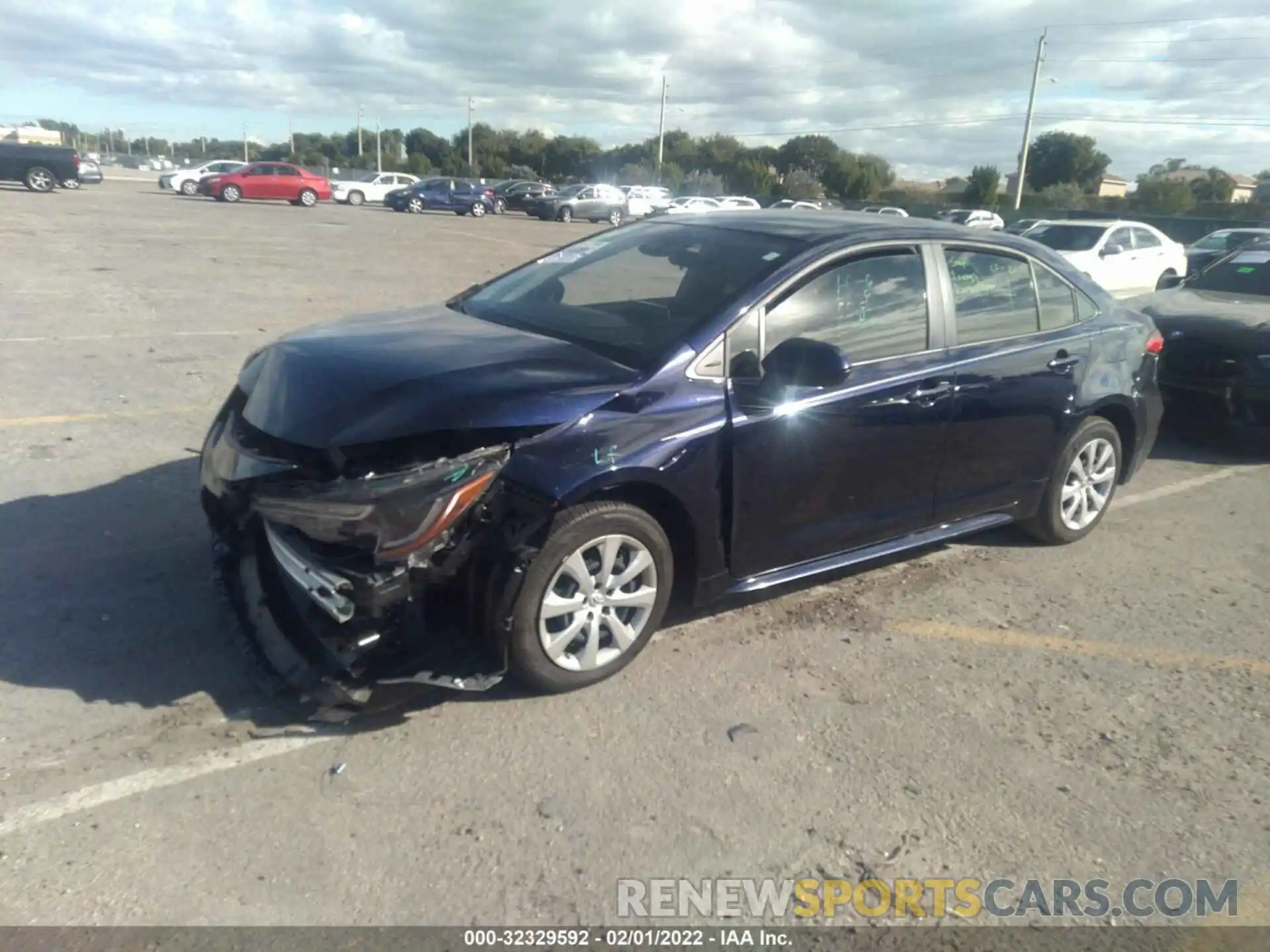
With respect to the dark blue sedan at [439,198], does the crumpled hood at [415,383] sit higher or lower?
lower

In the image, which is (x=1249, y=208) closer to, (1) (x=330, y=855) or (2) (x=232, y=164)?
(2) (x=232, y=164)

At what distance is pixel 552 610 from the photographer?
11.8 feet

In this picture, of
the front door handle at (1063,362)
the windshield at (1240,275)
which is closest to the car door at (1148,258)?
the windshield at (1240,275)

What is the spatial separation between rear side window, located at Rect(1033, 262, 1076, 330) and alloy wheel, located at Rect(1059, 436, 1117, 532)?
2.31 feet

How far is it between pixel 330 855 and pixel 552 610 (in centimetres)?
109

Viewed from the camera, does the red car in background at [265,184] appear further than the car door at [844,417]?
Yes

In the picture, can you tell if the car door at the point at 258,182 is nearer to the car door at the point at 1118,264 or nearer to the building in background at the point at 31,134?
the car door at the point at 1118,264

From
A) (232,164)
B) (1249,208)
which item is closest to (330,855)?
(232,164)

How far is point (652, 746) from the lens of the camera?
11.6 feet

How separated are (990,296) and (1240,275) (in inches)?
218

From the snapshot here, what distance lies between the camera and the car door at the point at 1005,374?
4.81 meters

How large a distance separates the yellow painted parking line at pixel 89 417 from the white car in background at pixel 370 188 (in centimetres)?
4219

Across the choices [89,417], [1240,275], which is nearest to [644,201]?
[1240,275]

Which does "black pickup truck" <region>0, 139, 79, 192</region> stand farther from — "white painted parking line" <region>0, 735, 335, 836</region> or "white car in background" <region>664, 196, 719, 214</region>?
"white painted parking line" <region>0, 735, 335, 836</region>
